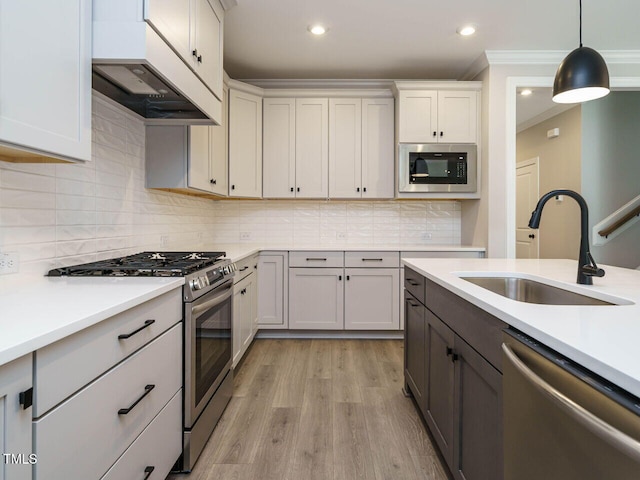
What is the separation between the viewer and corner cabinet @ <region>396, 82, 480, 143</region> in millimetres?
3529

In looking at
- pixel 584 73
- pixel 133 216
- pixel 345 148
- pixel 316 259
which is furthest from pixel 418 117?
pixel 133 216

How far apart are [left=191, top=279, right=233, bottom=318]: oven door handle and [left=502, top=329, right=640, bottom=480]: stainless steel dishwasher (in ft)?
4.20

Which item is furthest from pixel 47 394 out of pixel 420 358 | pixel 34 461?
pixel 420 358

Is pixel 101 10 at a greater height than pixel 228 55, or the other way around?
pixel 228 55

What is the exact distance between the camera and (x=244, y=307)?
295 cm

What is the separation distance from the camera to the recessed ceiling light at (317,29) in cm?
283

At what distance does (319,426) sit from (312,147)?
2.61 meters

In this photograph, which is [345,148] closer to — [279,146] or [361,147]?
[361,147]

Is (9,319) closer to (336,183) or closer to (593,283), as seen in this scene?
(593,283)

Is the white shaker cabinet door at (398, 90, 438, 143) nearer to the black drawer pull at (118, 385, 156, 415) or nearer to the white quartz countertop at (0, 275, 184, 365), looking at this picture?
the white quartz countertop at (0, 275, 184, 365)

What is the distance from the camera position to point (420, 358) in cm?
199

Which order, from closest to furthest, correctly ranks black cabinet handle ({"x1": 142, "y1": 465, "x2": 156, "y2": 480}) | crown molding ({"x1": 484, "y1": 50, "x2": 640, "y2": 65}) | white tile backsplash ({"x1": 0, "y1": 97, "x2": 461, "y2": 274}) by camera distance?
black cabinet handle ({"x1": 142, "y1": 465, "x2": 156, "y2": 480}) → white tile backsplash ({"x1": 0, "y1": 97, "x2": 461, "y2": 274}) → crown molding ({"x1": 484, "y1": 50, "x2": 640, "y2": 65})

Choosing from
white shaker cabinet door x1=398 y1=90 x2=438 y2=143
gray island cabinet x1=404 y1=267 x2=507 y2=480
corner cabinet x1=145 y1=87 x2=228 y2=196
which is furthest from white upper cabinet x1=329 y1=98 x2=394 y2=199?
gray island cabinet x1=404 y1=267 x2=507 y2=480

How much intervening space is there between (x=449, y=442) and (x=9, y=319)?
1573mm
